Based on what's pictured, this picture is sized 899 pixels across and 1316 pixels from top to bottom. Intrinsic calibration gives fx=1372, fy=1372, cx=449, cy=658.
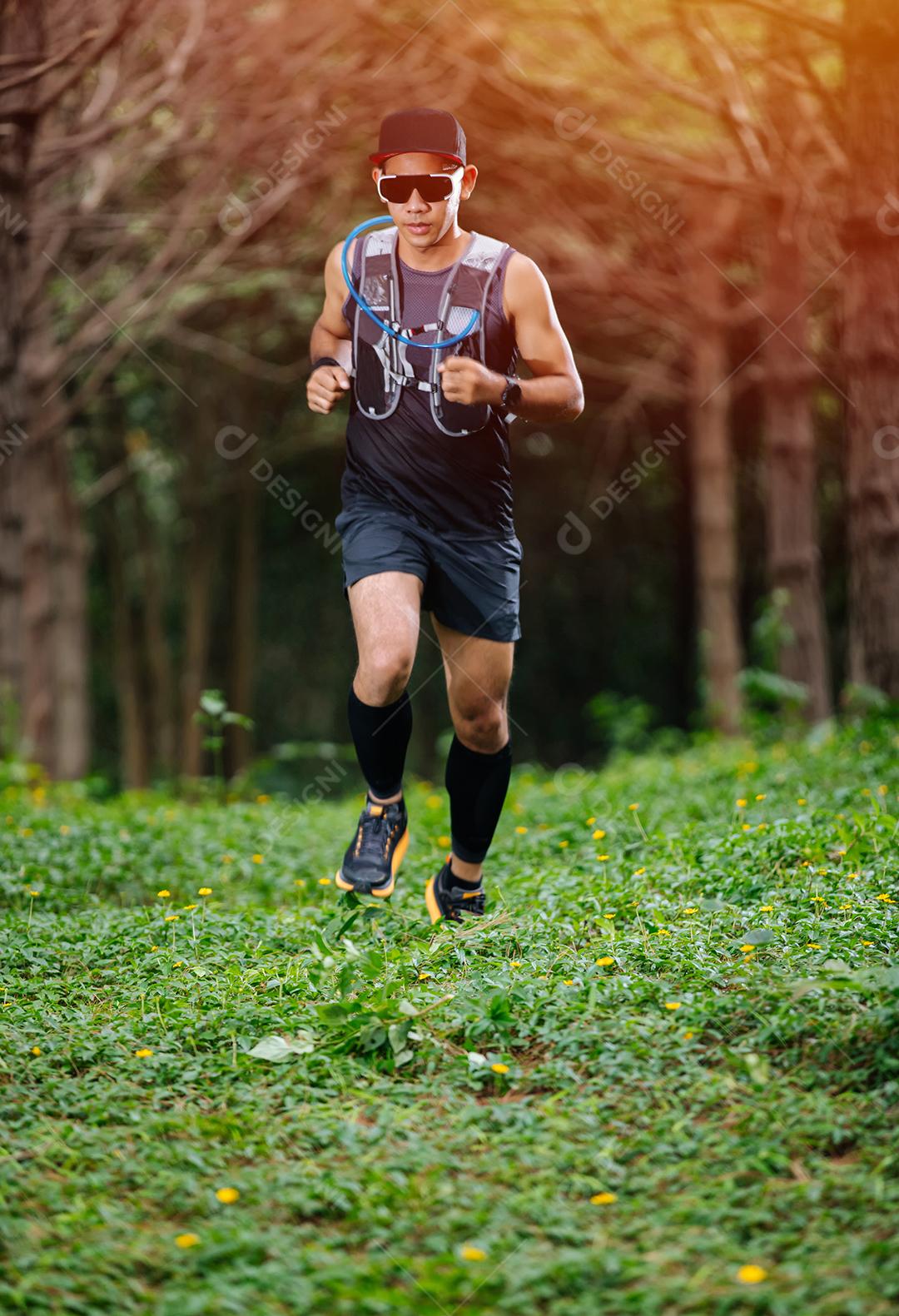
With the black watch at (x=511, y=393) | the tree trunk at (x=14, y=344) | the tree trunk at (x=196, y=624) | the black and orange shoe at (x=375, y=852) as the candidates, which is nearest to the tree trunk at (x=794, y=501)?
the tree trunk at (x=14, y=344)

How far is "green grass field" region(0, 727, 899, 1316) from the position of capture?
2465mm

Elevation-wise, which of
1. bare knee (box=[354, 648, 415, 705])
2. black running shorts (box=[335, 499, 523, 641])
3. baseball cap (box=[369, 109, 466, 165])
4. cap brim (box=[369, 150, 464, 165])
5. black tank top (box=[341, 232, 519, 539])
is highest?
baseball cap (box=[369, 109, 466, 165])

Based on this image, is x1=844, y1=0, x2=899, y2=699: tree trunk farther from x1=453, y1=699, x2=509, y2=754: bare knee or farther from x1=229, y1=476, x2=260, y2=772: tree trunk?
x1=229, y1=476, x2=260, y2=772: tree trunk

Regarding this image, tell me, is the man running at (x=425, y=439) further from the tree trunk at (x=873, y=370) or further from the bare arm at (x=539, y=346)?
the tree trunk at (x=873, y=370)

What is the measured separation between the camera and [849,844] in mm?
4820

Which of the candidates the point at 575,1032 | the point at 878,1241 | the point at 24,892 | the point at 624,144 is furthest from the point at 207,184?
the point at 878,1241

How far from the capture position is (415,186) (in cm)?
416

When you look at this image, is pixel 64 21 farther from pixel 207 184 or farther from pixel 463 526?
pixel 463 526

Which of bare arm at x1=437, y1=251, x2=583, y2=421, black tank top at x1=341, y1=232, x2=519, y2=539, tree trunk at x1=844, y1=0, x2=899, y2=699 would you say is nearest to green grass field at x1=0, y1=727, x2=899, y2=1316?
black tank top at x1=341, y1=232, x2=519, y2=539

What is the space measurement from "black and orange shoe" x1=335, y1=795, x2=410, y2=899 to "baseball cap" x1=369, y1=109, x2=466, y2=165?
6.75ft

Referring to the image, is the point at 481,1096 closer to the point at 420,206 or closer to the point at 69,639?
the point at 420,206

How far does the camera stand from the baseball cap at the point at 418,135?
13.6 ft

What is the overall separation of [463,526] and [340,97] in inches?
293

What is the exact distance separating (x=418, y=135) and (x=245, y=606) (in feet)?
43.7
